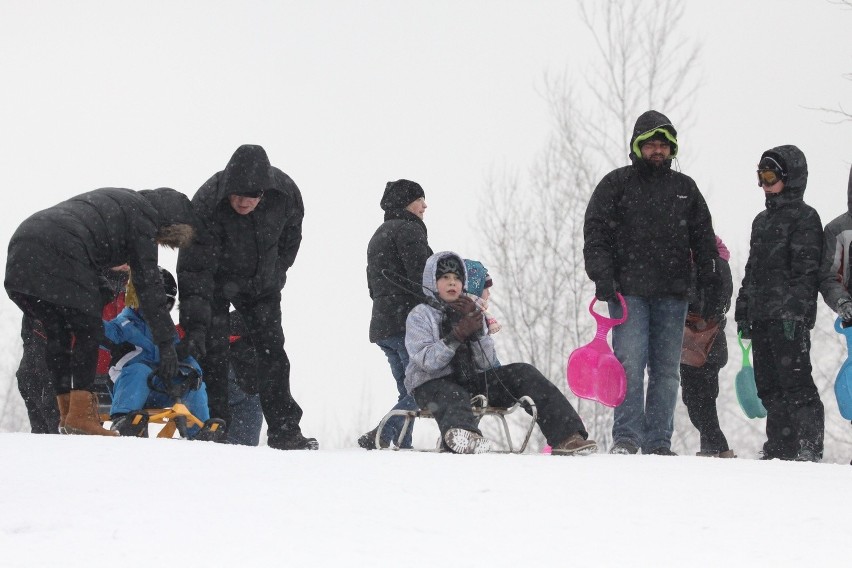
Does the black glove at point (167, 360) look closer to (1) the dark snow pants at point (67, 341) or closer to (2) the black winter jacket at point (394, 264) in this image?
(1) the dark snow pants at point (67, 341)

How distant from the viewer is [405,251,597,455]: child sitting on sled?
19.6 feet

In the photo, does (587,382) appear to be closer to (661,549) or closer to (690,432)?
(661,549)

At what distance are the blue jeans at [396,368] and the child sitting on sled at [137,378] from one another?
4.06ft

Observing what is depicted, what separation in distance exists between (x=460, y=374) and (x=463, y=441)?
0.68 meters

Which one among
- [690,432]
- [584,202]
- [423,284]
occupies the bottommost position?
[690,432]

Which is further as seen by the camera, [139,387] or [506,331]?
[506,331]

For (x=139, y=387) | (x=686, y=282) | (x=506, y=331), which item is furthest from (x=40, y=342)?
(x=506, y=331)

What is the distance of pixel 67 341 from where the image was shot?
5988 millimetres

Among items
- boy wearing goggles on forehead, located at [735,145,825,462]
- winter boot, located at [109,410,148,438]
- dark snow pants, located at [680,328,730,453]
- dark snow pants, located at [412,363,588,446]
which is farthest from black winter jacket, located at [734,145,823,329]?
winter boot, located at [109,410,148,438]

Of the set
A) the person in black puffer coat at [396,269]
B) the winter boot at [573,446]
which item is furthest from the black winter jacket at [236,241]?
the winter boot at [573,446]

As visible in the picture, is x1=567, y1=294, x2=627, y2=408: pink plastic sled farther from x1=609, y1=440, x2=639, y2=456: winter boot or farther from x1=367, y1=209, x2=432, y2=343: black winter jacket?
x1=367, y1=209, x2=432, y2=343: black winter jacket

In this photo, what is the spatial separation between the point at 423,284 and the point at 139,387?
6.23 ft

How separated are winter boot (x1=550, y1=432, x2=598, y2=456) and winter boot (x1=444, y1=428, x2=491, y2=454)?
453 millimetres

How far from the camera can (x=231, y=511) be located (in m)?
3.99
